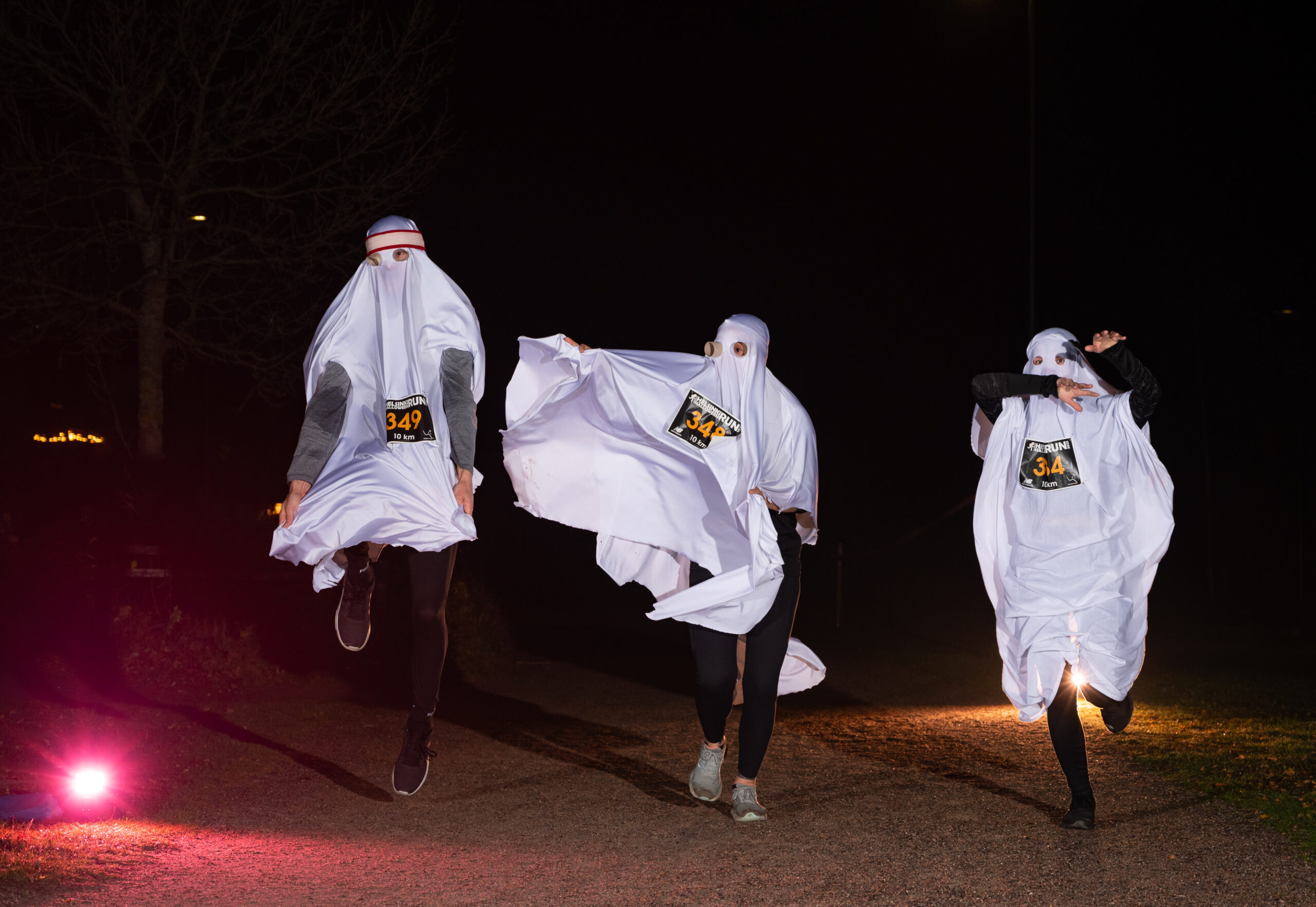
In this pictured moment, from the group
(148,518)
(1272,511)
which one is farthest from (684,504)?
(1272,511)

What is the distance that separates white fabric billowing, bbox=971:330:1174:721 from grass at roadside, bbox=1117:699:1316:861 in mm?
830

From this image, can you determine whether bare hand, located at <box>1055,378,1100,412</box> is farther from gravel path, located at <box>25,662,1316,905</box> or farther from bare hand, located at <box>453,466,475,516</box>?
bare hand, located at <box>453,466,475,516</box>

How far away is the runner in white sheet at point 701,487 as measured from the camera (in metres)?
5.12

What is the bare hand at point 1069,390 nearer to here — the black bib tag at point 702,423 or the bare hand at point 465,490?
the black bib tag at point 702,423

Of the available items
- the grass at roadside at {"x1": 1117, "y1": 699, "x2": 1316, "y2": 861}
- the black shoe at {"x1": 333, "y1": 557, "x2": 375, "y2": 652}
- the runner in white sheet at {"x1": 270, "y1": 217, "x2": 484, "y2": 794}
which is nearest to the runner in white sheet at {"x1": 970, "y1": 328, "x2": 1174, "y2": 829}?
the grass at roadside at {"x1": 1117, "y1": 699, "x2": 1316, "y2": 861}

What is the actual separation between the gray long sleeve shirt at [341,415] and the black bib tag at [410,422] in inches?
3.4

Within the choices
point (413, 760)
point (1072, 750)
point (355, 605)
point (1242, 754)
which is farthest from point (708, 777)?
point (1242, 754)

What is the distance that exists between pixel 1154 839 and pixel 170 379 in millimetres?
16712

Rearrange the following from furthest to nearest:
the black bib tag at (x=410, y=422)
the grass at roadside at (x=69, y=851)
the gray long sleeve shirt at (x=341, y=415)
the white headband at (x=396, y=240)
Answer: the white headband at (x=396, y=240) → the black bib tag at (x=410, y=422) → the gray long sleeve shirt at (x=341, y=415) → the grass at roadside at (x=69, y=851)

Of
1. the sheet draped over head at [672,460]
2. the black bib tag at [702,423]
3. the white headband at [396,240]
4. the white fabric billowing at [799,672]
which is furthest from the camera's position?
the white fabric billowing at [799,672]

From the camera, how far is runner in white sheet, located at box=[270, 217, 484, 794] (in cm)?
488

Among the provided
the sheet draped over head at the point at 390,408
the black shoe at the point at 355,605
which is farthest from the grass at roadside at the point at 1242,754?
the black shoe at the point at 355,605

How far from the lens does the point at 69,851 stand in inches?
169

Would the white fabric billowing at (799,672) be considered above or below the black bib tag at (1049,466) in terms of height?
below
